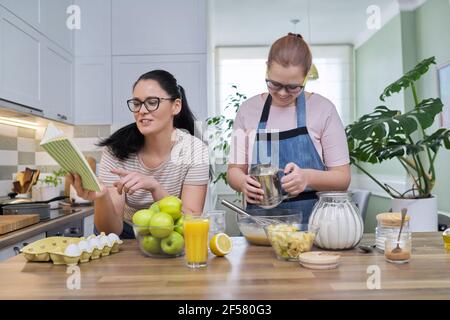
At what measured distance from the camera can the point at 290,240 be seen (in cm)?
113

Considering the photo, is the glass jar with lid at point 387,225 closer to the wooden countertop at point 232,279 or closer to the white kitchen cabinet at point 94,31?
the wooden countertop at point 232,279

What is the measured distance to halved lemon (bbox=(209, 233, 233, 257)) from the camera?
1206 millimetres

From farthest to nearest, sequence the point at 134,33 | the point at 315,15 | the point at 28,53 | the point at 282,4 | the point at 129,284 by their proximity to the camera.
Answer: the point at 315,15 → the point at 282,4 → the point at 134,33 → the point at 28,53 → the point at 129,284

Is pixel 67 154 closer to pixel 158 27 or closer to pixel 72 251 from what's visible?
pixel 72 251

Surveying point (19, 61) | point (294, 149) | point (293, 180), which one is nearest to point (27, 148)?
point (19, 61)

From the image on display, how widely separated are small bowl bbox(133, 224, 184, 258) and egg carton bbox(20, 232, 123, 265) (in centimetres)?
12

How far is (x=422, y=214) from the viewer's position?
2809mm

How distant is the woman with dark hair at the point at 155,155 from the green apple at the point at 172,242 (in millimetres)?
392

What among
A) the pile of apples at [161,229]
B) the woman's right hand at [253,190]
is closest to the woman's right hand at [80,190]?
the pile of apples at [161,229]

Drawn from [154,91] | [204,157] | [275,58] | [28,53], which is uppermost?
[28,53]

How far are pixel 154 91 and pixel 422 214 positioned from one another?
2072mm

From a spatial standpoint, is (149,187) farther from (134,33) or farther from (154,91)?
(134,33)
